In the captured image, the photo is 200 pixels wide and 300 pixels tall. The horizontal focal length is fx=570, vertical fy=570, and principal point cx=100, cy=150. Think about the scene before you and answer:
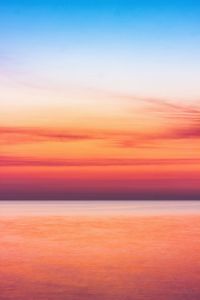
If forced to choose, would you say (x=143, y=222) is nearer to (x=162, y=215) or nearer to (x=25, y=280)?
(x=162, y=215)

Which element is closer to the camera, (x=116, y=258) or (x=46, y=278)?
(x=46, y=278)

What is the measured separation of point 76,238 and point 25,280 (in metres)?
3.22

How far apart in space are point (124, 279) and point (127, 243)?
2.65m

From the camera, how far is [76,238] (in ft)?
30.8

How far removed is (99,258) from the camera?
755cm

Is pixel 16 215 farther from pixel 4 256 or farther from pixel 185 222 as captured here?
pixel 4 256

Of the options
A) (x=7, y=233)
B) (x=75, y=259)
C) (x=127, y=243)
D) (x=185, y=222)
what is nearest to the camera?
(x=75, y=259)

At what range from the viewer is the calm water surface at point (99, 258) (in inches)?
227

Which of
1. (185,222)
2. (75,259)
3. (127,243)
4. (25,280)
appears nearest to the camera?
(25,280)

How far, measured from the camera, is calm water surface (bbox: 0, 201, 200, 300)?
5762mm

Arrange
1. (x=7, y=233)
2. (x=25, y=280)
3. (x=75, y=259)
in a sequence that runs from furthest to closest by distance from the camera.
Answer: (x=7, y=233), (x=75, y=259), (x=25, y=280)

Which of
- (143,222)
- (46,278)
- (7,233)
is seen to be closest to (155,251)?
(46,278)

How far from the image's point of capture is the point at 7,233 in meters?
9.92

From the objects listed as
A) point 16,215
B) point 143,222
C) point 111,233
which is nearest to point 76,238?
point 111,233
